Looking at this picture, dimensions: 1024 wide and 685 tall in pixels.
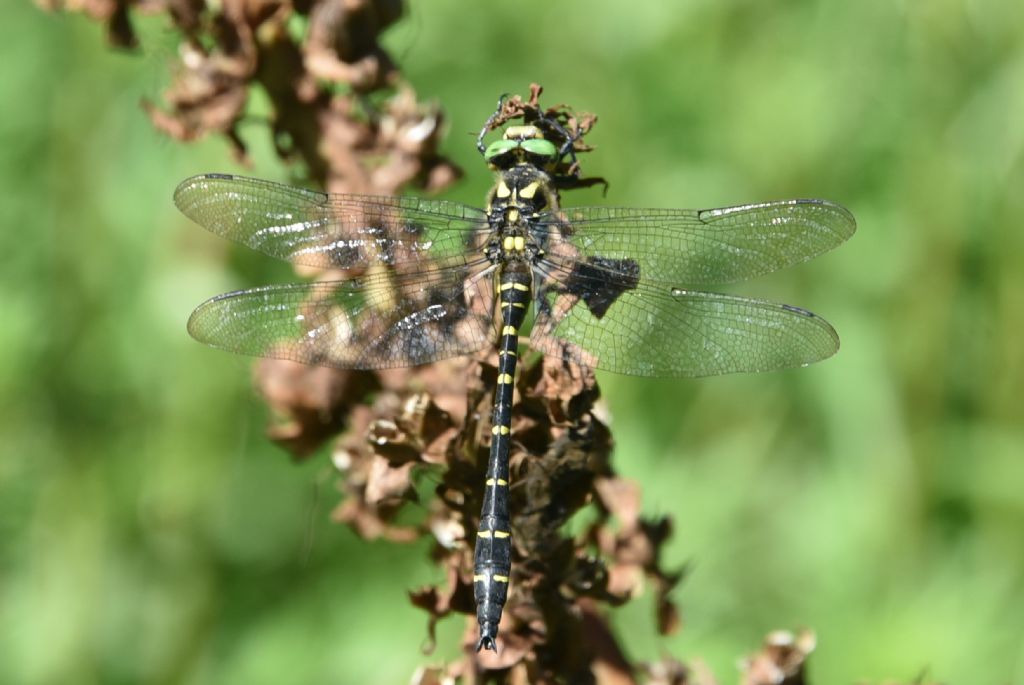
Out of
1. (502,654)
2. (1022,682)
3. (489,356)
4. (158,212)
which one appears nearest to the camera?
(502,654)

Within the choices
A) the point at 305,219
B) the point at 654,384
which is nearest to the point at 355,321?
the point at 305,219

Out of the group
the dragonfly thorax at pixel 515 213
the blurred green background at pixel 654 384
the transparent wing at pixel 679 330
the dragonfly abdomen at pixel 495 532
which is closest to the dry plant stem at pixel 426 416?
the dragonfly abdomen at pixel 495 532

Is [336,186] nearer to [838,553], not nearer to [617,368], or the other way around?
[617,368]

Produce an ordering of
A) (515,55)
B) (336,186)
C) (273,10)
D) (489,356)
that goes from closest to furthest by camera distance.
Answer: (489,356), (273,10), (336,186), (515,55)

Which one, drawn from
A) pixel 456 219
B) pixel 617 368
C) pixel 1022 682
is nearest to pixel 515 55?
pixel 456 219

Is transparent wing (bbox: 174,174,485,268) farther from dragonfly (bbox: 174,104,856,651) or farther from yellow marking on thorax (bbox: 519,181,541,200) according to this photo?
yellow marking on thorax (bbox: 519,181,541,200)

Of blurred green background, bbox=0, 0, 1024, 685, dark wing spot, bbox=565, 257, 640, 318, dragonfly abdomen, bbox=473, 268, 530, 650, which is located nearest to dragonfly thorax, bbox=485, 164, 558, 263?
dark wing spot, bbox=565, 257, 640, 318
